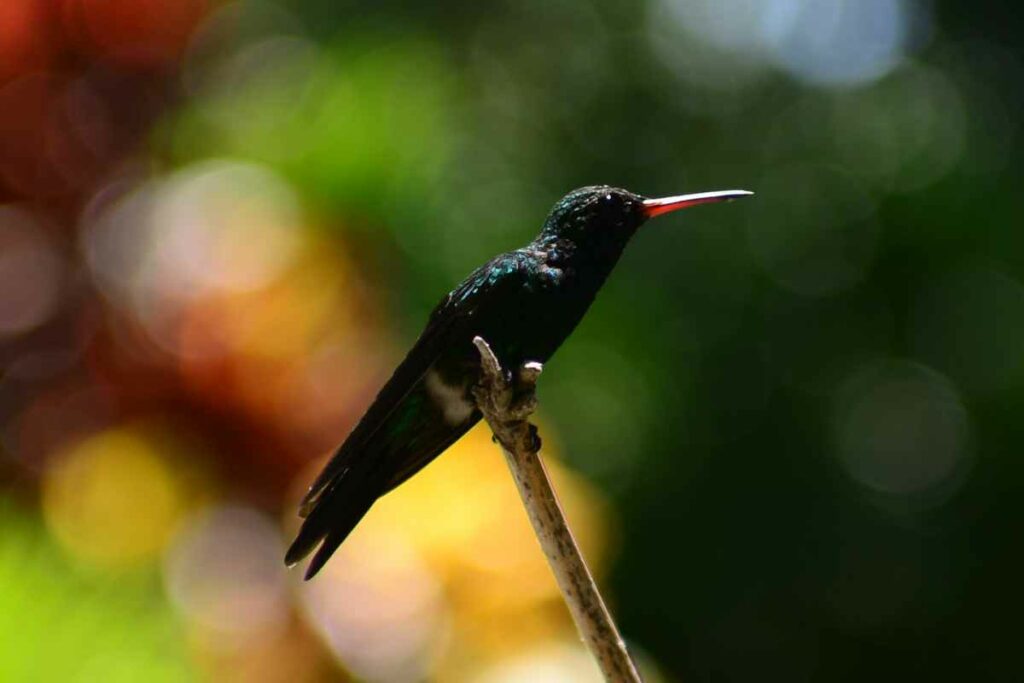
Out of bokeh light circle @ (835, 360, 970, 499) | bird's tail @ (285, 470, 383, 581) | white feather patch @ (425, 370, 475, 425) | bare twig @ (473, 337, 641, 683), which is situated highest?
bare twig @ (473, 337, 641, 683)

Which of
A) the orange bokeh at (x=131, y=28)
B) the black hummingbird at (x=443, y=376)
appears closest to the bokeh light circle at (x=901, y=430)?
the orange bokeh at (x=131, y=28)

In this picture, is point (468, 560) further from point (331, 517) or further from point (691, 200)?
point (691, 200)

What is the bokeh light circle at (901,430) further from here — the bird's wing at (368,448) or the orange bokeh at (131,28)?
the bird's wing at (368,448)

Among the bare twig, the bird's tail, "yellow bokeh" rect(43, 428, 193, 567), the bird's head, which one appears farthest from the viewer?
"yellow bokeh" rect(43, 428, 193, 567)

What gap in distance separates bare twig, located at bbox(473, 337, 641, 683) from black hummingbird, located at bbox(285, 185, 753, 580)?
0.27 feet

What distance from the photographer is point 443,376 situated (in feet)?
4.36

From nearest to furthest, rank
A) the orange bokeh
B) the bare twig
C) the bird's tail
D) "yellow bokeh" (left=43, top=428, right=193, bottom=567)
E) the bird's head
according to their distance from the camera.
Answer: the bare twig < the bird's tail < the bird's head < "yellow bokeh" (left=43, top=428, right=193, bottom=567) < the orange bokeh

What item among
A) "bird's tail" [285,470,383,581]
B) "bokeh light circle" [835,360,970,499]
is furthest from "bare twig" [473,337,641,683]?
"bokeh light circle" [835,360,970,499]

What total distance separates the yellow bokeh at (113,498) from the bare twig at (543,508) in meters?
0.65

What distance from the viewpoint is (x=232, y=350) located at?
5.95 feet

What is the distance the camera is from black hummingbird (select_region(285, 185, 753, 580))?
1.31 m

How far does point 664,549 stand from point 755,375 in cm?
59

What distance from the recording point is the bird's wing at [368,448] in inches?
51.3

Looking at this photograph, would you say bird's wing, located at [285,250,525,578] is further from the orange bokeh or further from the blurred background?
the orange bokeh
